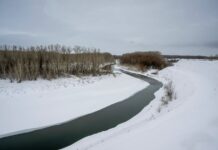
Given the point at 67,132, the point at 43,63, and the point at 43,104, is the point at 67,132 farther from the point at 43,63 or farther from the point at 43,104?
the point at 43,63

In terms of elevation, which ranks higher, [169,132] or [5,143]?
[169,132]

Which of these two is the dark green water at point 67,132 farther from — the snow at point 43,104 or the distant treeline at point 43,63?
the distant treeline at point 43,63

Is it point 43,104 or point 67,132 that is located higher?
point 43,104

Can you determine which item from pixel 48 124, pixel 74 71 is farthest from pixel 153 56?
pixel 48 124

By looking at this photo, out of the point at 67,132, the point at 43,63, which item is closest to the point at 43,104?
the point at 67,132

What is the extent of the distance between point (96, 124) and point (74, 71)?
57.6 feet

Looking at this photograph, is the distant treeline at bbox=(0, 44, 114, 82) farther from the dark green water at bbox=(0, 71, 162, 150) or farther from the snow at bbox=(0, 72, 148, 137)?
the dark green water at bbox=(0, 71, 162, 150)

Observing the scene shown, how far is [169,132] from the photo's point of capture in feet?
23.3

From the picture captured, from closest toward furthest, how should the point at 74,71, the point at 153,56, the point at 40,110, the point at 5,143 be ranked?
the point at 5,143
the point at 40,110
the point at 74,71
the point at 153,56

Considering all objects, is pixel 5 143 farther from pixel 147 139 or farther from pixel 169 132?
pixel 169 132

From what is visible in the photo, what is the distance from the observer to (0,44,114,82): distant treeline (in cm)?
1959

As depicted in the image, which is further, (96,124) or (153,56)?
(153,56)

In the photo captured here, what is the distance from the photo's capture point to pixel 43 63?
78.5ft

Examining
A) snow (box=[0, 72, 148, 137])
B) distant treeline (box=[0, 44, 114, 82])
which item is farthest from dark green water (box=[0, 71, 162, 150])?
distant treeline (box=[0, 44, 114, 82])
